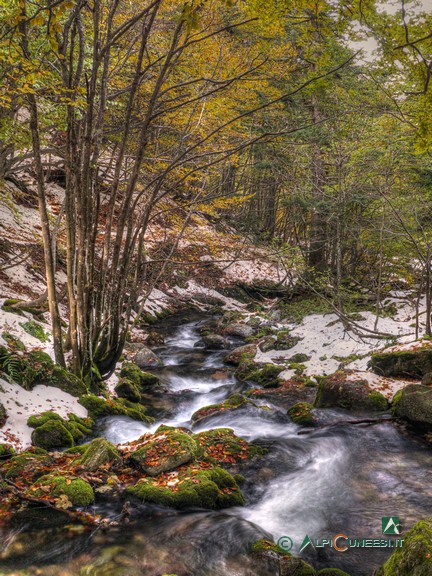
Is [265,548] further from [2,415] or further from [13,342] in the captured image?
[13,342]

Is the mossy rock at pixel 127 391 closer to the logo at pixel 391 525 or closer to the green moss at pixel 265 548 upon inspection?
the green moss at pixel 265 548

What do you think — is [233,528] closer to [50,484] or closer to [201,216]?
[50,484]

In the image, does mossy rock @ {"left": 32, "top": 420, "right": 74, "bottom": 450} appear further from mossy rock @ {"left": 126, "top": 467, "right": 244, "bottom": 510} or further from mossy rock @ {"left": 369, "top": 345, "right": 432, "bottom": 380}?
mossy rock @ {"left": 369, "top": 345, "right": 432, "bottom": 380}

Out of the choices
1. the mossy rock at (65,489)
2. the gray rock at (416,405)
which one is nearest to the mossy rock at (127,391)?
the mossy rock at (65,489)

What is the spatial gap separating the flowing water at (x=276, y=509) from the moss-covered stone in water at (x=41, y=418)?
88cm

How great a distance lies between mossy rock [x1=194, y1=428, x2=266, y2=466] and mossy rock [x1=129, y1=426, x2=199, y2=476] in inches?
13.8

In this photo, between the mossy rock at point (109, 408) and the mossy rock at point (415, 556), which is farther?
the mossy rock at point (109, 408)

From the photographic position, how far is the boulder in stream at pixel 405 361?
296 inches

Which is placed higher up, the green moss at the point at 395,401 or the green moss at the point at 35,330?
the green moss at the point at 35,330

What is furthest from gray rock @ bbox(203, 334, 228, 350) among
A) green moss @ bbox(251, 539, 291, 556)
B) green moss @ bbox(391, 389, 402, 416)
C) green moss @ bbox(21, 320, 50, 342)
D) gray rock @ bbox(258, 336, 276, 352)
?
green moss @ bbox(251, 539, 291, 556)

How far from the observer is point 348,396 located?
287 inches

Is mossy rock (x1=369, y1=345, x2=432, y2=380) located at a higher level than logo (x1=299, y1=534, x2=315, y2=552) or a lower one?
higher

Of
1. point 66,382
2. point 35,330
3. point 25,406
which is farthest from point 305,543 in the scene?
point 35,330

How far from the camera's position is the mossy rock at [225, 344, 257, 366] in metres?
10.9
